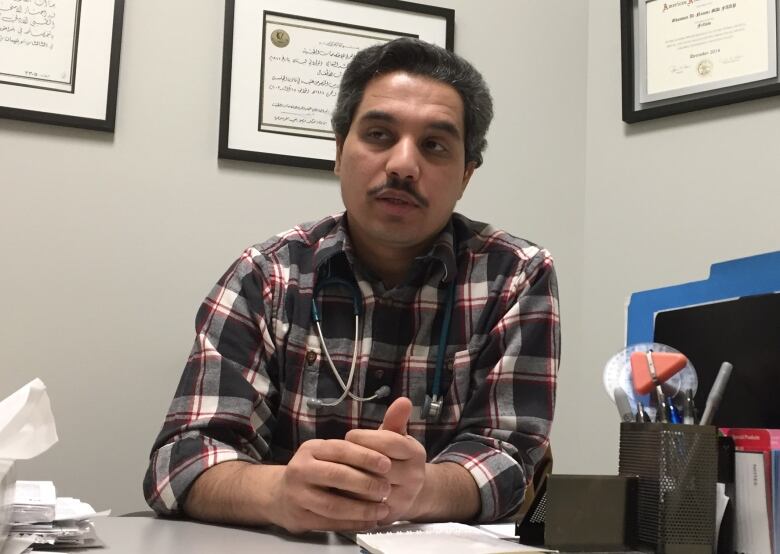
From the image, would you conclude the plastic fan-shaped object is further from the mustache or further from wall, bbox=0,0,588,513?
wall, bbox=0,0,588,513

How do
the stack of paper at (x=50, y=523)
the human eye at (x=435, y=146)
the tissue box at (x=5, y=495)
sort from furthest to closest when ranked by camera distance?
1. the human eye at (x=435, y=146)
2. the stack of paper at (x=50, y=523)
3. the tissue box at (x=5, y=495)

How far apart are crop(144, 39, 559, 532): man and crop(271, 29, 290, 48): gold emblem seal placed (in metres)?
0.45

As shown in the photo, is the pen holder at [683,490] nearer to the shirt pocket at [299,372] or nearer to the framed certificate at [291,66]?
the shirt pocket at [299,372]

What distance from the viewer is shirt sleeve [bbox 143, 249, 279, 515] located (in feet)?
3.43

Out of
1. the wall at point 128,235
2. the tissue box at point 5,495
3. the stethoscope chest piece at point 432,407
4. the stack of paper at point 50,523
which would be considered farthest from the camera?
the wall at point 128,235

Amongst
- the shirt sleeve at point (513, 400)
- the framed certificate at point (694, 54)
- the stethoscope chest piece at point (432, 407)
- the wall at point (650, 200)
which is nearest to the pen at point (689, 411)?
the shirt sleeve at point (513, 400)

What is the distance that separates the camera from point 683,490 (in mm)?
700

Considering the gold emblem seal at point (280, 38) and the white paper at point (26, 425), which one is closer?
the white paper at point (26, 425)

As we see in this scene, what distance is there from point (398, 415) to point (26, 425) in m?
0.39

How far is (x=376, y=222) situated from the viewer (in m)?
1.30

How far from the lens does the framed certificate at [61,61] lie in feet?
5.27

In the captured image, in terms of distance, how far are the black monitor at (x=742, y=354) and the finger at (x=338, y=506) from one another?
35 cm

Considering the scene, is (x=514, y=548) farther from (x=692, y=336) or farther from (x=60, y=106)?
(x=60, y=106)

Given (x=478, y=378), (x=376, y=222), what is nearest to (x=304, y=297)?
(x=376, y=222)
